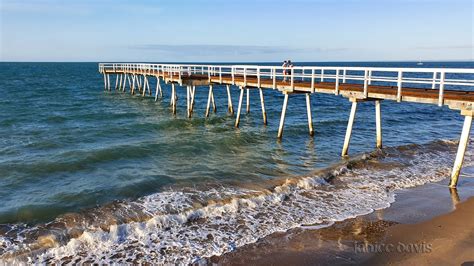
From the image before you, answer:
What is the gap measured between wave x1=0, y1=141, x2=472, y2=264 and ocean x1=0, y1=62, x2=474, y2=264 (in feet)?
0.09

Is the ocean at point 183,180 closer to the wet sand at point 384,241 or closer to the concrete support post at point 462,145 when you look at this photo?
the wet sand at point 384,241

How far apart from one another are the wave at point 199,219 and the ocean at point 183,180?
3 cm

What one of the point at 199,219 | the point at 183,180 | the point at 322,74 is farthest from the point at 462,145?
the point at 183,180

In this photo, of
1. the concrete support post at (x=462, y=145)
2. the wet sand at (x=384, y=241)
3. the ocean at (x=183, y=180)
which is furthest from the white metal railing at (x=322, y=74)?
the wet sand at (x=384, y=241)

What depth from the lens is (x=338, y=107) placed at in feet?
112

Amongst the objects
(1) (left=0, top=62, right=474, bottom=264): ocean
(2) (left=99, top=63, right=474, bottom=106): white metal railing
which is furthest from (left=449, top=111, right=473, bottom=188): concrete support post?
(1) (left=0, top=62, right=474, bottom=264): ocean

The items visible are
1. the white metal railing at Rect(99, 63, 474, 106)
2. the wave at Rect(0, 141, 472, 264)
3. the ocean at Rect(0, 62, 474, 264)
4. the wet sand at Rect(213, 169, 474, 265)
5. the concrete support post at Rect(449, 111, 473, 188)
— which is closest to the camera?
the wet sand at Rect(213, 169, 474, 265)

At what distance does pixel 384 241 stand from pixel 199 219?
167 inches

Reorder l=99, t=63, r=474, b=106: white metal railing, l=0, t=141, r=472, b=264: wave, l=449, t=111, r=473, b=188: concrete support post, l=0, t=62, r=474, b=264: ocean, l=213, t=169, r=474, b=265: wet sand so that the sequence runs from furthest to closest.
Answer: l=99, t=63, r=474, b=106: white metal railing, l=449, t=111, r=473, b=188: concrete support post, l=0, t=62, r=474, b=264: ocean, l=0, t=141, r=472, b=264: wave, l=213, t=169, r=474, b=265: wet sand

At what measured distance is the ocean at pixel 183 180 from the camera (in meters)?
8.84

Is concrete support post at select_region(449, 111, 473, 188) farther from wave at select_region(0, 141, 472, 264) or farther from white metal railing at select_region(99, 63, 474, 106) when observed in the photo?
wave at select_region(0, 141, 472, 264)

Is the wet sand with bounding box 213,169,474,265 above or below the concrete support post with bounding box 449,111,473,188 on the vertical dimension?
below

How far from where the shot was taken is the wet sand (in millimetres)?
7656

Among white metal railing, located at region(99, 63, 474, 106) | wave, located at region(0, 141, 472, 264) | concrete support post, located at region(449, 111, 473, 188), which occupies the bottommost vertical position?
wave, located at region(0, 141, 472, 264)
